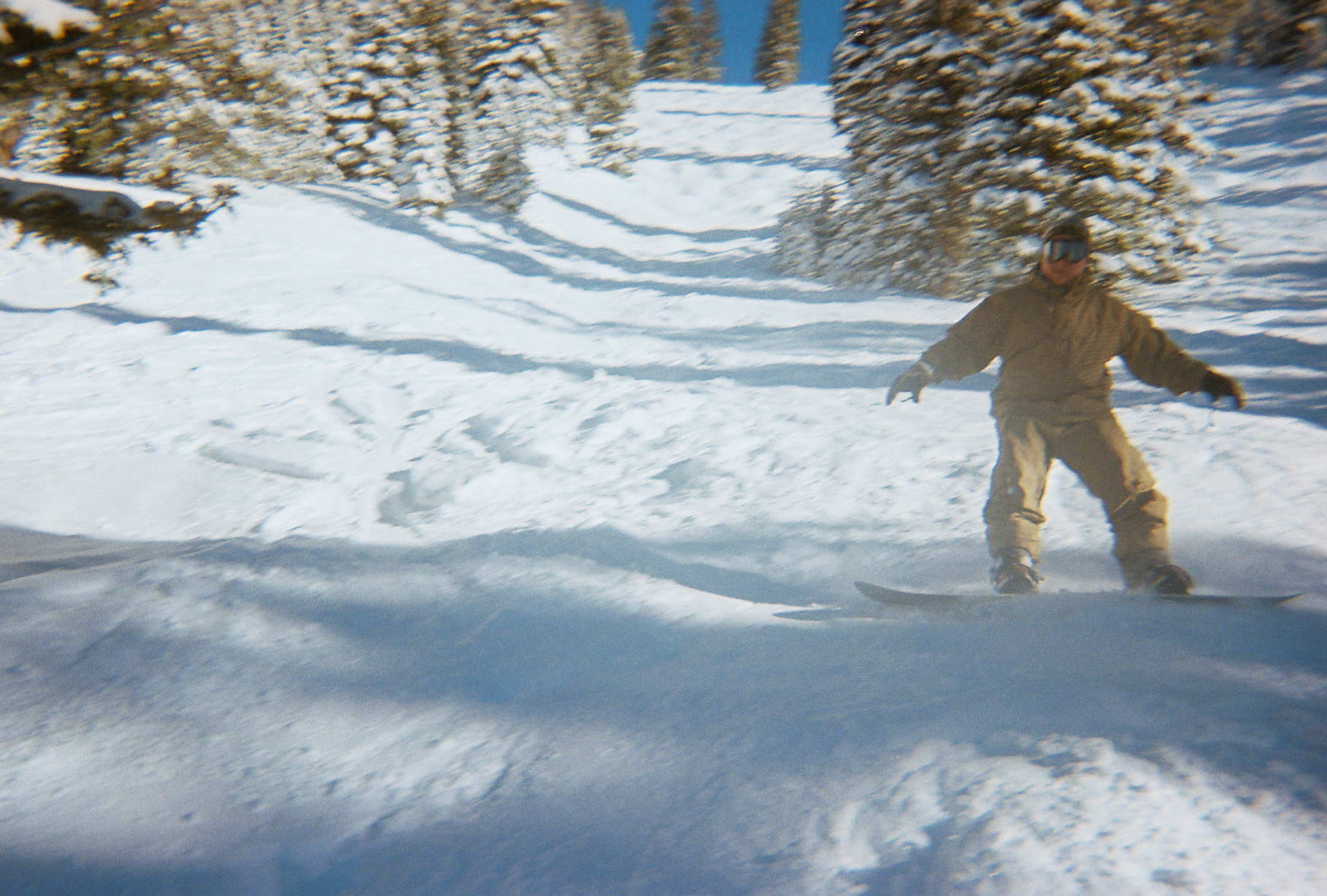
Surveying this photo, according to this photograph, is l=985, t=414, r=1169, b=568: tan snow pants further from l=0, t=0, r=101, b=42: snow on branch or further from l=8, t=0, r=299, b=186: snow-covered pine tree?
l=0, t=0, r=101, b=42: snow on branch

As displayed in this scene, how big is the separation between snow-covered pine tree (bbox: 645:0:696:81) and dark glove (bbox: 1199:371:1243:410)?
47318 mm

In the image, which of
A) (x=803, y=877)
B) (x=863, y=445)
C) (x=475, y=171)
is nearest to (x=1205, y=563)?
(x=863, y=445)

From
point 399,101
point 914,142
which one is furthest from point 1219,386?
point 399,101

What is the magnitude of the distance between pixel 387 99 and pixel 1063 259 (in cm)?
1996

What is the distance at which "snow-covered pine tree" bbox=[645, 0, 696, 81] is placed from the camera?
43625 mm

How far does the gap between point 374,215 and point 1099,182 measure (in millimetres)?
13944

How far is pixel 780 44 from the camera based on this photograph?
141 ft

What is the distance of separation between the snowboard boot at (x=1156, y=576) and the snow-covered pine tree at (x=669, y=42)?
47996 mm

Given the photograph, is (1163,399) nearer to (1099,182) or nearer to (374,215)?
(1099,182)

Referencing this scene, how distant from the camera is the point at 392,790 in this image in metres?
2.17

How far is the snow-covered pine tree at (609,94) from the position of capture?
22.6m

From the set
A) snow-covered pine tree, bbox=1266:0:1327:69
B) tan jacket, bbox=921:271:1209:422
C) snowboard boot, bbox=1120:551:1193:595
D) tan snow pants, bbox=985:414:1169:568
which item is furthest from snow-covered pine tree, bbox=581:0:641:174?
snowboard boot, bbox=1120:551:1193:595

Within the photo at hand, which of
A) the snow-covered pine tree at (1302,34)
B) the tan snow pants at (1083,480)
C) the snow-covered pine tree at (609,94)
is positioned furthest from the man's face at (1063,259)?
the snow-covered pine tree at (1302,34)

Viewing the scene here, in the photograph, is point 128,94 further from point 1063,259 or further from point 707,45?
point 707,45
